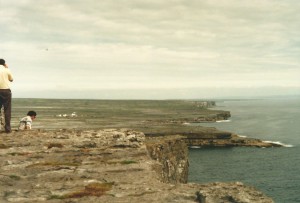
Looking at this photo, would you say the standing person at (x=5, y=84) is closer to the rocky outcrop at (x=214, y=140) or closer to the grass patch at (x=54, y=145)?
the grass patch at (x=54, y=145)

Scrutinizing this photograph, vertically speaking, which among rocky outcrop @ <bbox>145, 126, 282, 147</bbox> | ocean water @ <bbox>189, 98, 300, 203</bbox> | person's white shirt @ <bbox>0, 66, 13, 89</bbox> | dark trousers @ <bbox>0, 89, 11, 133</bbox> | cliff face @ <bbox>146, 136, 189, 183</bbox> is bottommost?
ocean water @ <bbox>189, 98, 300, 203</bbox>

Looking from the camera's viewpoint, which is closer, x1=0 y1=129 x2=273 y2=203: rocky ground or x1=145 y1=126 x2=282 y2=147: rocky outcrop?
x1=0 y1=129 x2=273 y2=203: rocky ground

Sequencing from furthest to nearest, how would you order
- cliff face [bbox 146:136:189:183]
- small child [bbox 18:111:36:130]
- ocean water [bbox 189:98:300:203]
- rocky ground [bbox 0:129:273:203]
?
ocean water [bbox 189:98:300:203] → cliff face [bbox 146:136:189:183] → small child [bbox 18:111:36:130] → rocky ground [bbox 0:129:273:203]

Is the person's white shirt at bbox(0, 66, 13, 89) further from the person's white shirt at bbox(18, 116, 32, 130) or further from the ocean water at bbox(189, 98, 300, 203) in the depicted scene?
the ocean water at bbox(189, 98, 300, 203)

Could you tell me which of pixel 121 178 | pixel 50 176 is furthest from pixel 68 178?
pixel 121 178

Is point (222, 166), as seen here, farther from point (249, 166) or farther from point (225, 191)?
point (225, 191)

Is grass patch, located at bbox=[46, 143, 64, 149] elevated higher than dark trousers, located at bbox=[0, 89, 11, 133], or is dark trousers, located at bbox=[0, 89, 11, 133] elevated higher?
dark trousers, located at bbox=[0, 89, 11, 133]

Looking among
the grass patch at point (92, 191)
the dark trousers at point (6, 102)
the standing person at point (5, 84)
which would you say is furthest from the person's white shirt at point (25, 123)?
the grass patch at point (92, 191)

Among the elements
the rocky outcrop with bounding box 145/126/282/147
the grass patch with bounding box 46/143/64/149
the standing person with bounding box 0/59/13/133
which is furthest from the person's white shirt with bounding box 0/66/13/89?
the rocky outcrop with bounding box 145/126/282/147

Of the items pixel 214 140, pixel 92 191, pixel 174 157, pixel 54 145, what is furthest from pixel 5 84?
pixel 214 140

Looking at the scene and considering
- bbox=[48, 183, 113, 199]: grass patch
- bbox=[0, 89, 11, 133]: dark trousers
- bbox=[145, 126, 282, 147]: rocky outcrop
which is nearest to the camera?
bbox=[48, 183, 113, 199]: grass patch
